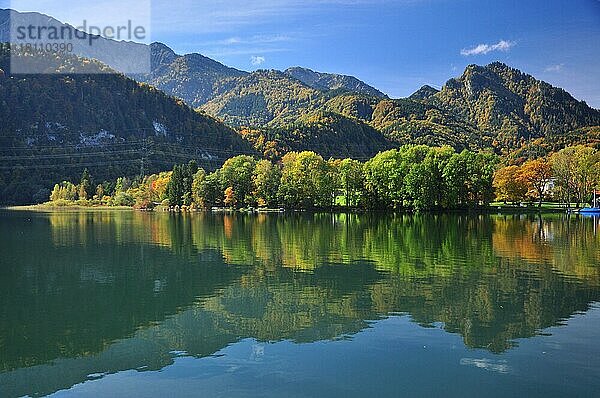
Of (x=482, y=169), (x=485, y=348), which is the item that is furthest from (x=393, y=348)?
(x=482, y=169)

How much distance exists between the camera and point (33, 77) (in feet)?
617

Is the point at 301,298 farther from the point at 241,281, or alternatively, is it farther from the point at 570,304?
the point at 570,304

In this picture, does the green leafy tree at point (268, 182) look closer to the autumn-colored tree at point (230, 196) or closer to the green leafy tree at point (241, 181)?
the green leafy tree at point (241, 181)

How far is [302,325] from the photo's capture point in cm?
1485

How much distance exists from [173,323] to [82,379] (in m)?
4.20

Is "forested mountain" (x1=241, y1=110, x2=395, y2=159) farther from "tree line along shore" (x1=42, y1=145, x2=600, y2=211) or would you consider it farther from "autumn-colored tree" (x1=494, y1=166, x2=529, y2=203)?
"autumn-colored tree" (x1=494, y1=166, x2=529, y2=203)

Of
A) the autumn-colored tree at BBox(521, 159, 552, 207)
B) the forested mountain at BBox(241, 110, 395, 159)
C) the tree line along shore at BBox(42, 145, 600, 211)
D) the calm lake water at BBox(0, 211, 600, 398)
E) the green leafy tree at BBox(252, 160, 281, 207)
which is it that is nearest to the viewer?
the calm lake water at BBox(0, 211, 600, 398)

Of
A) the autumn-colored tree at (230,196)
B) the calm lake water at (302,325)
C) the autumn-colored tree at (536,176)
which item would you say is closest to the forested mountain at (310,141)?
the autumn-colored tree at (230,196)

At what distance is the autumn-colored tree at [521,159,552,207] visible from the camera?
85.4 meters

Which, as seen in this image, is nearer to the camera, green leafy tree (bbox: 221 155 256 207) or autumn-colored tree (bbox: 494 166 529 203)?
autumn-colored tree (bbox: 494 166 529 203)

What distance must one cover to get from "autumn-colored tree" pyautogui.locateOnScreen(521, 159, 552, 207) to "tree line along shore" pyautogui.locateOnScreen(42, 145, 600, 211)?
0.17 m

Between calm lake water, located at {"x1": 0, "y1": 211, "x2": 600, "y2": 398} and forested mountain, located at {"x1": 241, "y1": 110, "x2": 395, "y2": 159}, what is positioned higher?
forested mountain, located at {"x1": 241, "y1": 110, "x2": 395, "y2": 159}

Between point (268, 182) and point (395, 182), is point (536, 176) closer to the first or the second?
point (395, 182)

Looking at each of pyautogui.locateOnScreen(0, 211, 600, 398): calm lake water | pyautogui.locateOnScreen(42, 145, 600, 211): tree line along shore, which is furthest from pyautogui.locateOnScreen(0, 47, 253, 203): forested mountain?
pyautogui.locateOnScreen(0, 211, 600, 398): calm lake water
